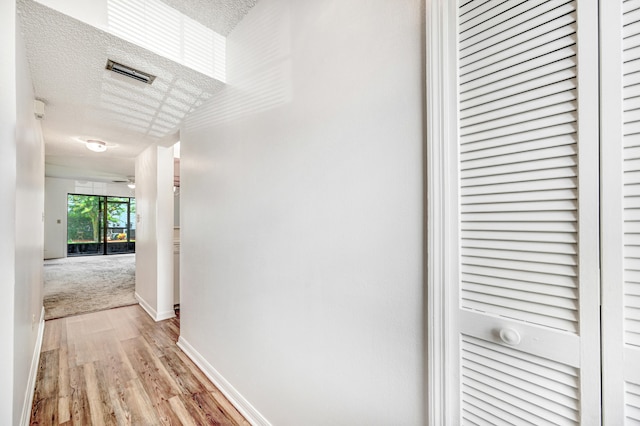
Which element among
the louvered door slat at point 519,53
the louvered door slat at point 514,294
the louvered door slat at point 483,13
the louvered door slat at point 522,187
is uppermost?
the louvered door slat at point 483,13

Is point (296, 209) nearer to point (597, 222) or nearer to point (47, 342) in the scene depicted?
point (597, 222)

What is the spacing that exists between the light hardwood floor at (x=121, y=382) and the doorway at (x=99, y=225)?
287 inches

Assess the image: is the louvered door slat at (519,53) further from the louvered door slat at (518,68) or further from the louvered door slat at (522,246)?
the louvered door slat at (522,246)

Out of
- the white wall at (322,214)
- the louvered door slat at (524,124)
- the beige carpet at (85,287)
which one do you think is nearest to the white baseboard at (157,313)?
the beige carpet at (85,287)

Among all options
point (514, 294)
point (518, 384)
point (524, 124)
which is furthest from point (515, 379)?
point (524, 124)

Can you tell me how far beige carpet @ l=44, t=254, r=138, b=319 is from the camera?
393 centimetres

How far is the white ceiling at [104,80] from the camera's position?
5.04 ft

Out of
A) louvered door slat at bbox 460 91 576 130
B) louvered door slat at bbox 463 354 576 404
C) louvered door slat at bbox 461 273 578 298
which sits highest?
louvered door slat at bbox 460 91 576 130

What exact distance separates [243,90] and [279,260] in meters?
1.21

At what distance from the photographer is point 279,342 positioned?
59.7 inches

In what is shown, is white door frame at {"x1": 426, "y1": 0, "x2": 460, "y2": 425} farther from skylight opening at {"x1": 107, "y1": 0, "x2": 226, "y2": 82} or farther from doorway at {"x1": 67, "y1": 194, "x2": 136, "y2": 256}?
doorway at {"x1": 67, "y1": 194, "x2": 136, "y2": 256}

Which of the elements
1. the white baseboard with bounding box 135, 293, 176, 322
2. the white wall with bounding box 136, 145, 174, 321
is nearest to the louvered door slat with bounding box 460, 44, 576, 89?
the white wall with bounding box 136, 145, 174, 321

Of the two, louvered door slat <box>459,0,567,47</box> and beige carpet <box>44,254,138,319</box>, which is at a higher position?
louvered door slat <box>459,0,567,47</box>

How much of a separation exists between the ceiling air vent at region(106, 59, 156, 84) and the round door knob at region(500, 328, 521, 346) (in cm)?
250
